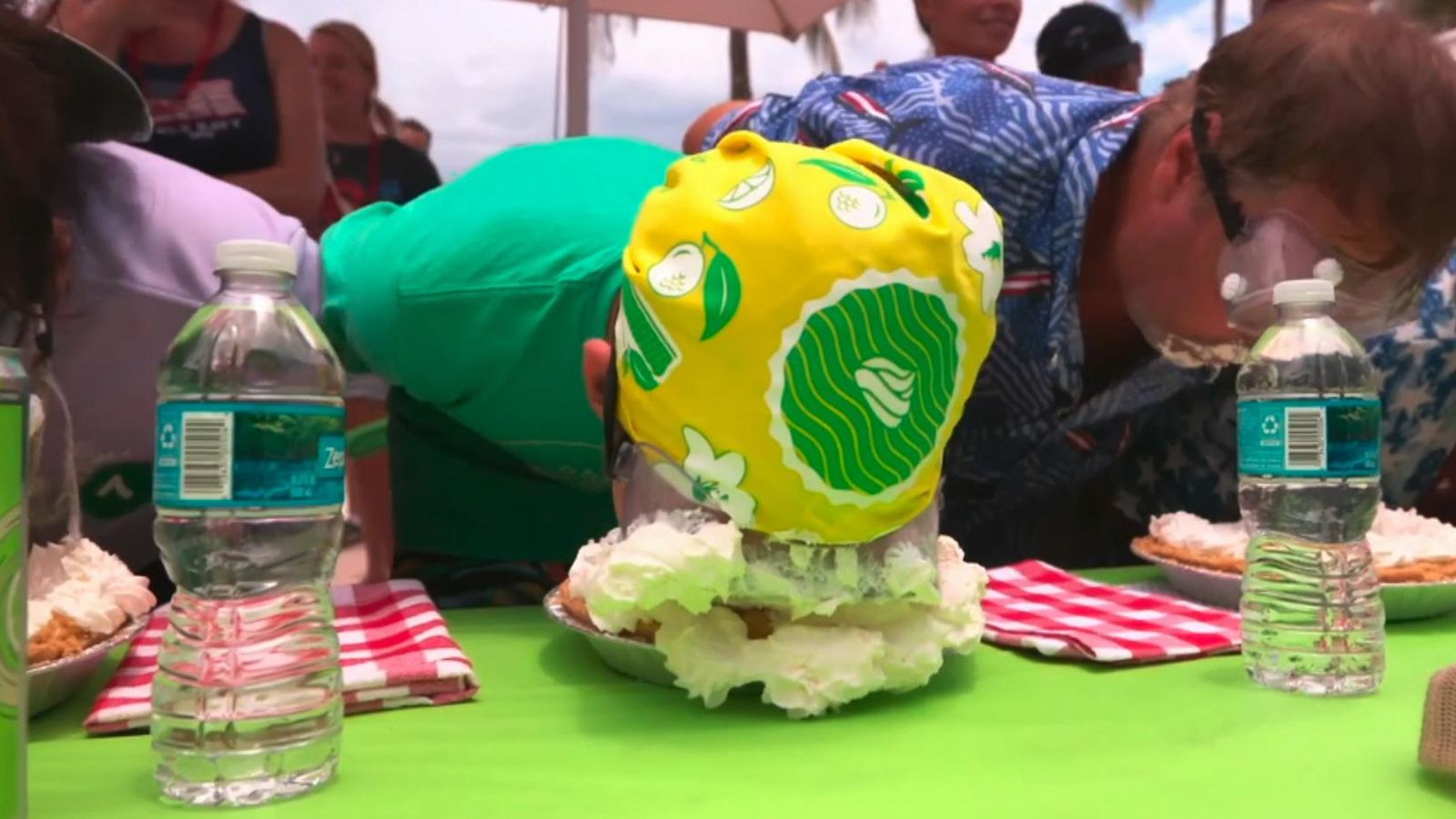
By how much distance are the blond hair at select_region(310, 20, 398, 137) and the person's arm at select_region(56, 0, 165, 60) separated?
107 centimetres

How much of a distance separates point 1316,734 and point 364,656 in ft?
2.15

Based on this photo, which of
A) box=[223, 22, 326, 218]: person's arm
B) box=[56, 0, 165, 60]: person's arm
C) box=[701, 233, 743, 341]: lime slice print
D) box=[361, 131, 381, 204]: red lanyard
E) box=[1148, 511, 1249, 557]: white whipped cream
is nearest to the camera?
box=[701, 233, 743, 341]: lime slice print

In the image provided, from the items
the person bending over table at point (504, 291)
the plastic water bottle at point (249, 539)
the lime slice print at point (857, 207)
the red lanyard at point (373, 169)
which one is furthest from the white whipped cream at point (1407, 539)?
the red lanyard at point (373, 169)

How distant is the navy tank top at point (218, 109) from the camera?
1.67 m

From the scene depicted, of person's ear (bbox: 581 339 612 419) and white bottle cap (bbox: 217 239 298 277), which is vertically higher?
white bottle cap (bbox: 217 239 298 277)

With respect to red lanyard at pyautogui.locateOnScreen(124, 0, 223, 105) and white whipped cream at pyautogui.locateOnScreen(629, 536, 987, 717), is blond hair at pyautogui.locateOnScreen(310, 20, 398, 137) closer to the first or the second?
red lanyard at pyautogui.locateOnScreen(124, 0, 223, 105)

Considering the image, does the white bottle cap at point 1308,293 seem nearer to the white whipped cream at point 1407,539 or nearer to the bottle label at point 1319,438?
the bottle label at point 1319,438

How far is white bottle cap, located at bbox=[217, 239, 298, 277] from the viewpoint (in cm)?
61

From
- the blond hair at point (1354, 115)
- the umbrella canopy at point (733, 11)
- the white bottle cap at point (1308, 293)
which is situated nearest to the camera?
the white bottle cap at point (1308, 293)

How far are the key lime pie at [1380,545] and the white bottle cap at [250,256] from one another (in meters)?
0.91

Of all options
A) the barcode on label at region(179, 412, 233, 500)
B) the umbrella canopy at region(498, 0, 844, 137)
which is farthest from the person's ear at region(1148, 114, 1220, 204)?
the umbrella canopy at region(498, 0, 844, 137)

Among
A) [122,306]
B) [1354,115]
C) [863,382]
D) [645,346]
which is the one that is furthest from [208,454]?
[1354,115]

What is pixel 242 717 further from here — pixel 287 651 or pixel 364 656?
pixel 364 656

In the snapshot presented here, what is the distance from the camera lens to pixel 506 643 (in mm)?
991
